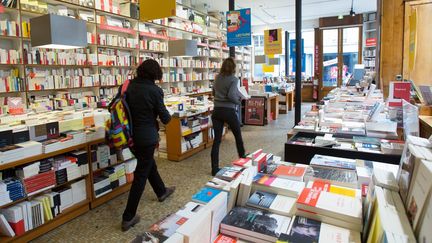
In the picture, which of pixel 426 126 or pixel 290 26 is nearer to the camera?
pixel 426 126

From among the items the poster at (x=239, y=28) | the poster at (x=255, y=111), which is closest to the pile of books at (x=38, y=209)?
the poster at (x=239, y=28)

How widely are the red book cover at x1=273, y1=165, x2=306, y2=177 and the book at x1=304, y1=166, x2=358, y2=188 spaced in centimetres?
4

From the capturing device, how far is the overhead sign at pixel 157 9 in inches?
183

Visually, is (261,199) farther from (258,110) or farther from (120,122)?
(258,110)

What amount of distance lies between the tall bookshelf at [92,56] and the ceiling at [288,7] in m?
1.69

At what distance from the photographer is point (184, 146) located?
16.7 feet

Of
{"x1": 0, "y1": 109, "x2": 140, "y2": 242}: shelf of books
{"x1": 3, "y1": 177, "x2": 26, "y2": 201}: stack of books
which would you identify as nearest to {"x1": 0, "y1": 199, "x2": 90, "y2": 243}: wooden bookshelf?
{"x1": 0, "y1": 109, "x2": 140, "y2": 242}: shelf of books

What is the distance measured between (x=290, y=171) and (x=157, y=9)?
3.94 meters

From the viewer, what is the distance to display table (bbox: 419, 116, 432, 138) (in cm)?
285

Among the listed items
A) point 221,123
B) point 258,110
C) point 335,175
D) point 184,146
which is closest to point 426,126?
point 335,175

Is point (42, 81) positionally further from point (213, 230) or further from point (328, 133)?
point (213, 230)

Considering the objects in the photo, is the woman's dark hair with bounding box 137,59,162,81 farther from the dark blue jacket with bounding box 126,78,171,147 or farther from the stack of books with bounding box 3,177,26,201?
the stack of books with bounding box 3,177,26,201

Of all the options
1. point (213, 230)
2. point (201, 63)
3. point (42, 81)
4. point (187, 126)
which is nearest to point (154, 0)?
point (187, 126)

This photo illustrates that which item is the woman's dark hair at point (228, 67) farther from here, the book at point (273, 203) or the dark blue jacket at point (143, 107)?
the book at point (273, 203)
